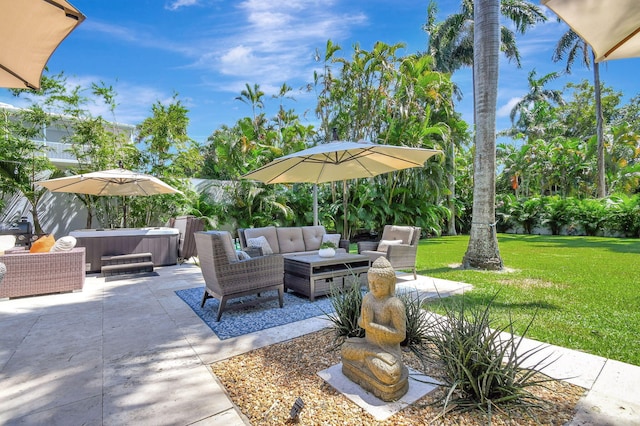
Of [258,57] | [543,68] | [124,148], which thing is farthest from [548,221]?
[124,148]

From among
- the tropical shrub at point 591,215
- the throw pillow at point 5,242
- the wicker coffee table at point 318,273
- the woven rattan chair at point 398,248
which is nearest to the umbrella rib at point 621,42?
the wicker coffee table at point 318,273

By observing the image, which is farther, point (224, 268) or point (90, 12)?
point (90, 12)

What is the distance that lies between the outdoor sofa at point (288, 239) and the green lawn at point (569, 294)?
2.30 meters

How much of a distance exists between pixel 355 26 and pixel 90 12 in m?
7.61

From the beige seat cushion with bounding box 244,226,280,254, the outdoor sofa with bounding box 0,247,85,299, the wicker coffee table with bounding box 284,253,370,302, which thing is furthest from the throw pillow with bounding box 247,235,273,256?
the outdoor sofa with bounding box 0,247,85,299

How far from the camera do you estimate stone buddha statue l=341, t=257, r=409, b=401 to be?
7.09 feet

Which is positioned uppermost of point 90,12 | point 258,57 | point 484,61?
point 258,57

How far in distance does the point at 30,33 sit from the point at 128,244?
5.69m

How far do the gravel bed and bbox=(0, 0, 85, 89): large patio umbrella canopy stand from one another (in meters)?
2.94

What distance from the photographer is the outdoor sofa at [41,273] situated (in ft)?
15.8

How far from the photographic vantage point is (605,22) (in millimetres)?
2512

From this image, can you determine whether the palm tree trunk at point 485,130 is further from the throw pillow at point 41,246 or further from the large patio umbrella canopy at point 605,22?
the throw pillow at point 41,246

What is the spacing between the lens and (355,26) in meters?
10.9

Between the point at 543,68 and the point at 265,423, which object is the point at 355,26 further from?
the point at 543,68
